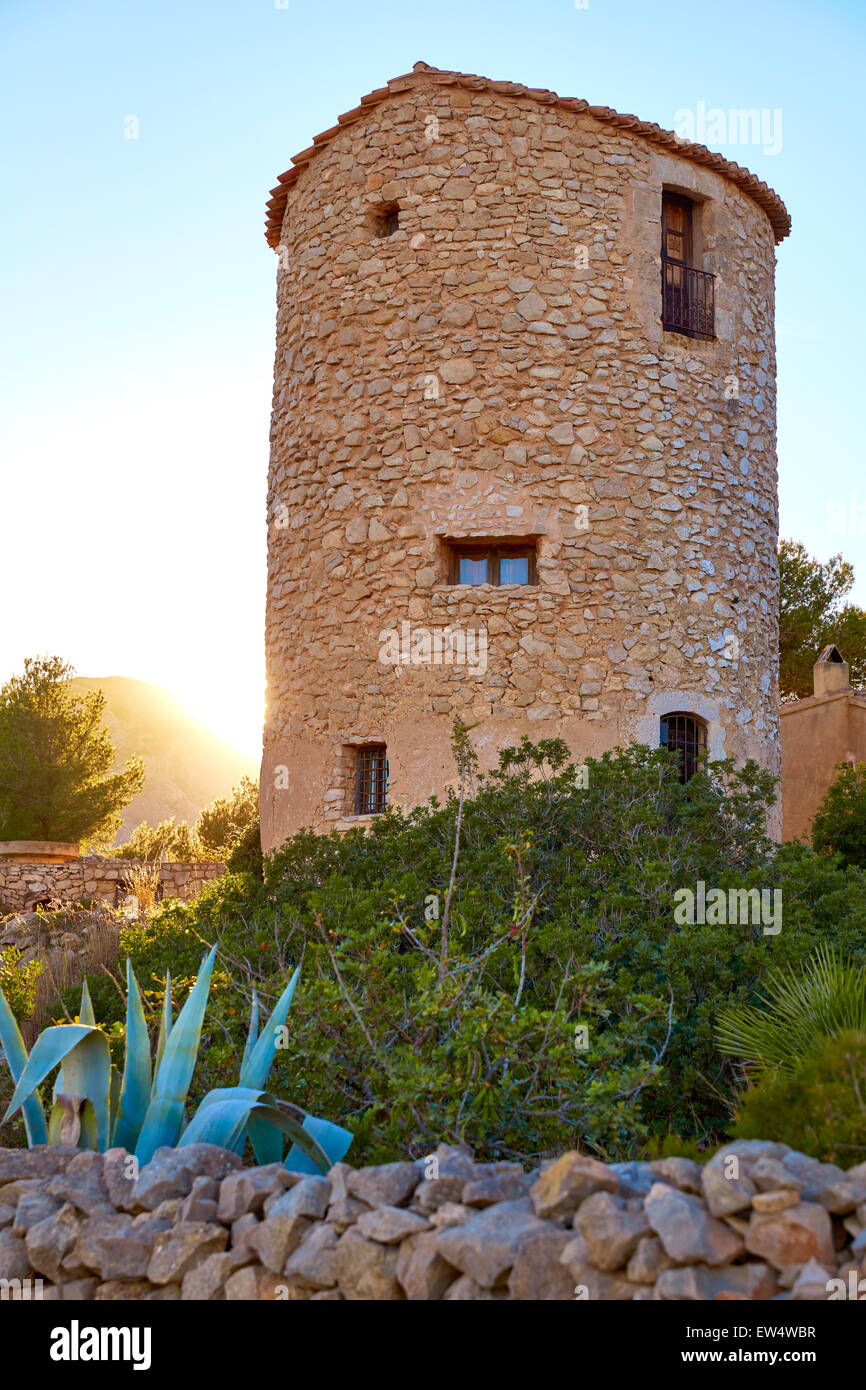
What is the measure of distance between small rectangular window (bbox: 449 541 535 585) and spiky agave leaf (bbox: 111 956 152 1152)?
245 inches

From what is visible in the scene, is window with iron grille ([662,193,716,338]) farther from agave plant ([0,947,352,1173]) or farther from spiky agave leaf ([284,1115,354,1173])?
spiky agave leaf ([284,1115,354,1173])

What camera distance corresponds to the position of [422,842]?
684cm

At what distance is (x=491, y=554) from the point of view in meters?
9.98

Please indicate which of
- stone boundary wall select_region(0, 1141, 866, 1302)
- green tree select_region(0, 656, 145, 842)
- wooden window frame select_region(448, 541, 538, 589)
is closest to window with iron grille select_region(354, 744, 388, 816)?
wooden window frame select_region(448, 541, 538, 589)

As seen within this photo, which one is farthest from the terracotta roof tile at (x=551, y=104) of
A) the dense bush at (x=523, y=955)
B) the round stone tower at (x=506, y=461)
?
the dense bush at (x=523, y=955)

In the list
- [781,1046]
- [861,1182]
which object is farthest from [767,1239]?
[781,1046]

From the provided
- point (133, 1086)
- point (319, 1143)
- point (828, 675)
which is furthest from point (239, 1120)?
point (828, 675)

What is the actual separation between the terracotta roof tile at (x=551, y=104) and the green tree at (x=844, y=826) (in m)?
5.72

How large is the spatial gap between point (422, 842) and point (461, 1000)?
2.64 meters

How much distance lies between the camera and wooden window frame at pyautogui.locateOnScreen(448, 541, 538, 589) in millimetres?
9922

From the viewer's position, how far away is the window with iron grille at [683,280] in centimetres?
1054

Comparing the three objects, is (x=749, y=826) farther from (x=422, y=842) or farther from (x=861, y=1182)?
(x=861, y=1182)

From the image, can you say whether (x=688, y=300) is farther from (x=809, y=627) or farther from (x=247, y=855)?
(x=809, y=627)

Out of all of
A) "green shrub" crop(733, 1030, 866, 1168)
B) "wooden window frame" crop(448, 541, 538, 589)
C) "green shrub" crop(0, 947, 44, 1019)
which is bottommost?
"green shrub" crop(0, 947, 44, 1019)
